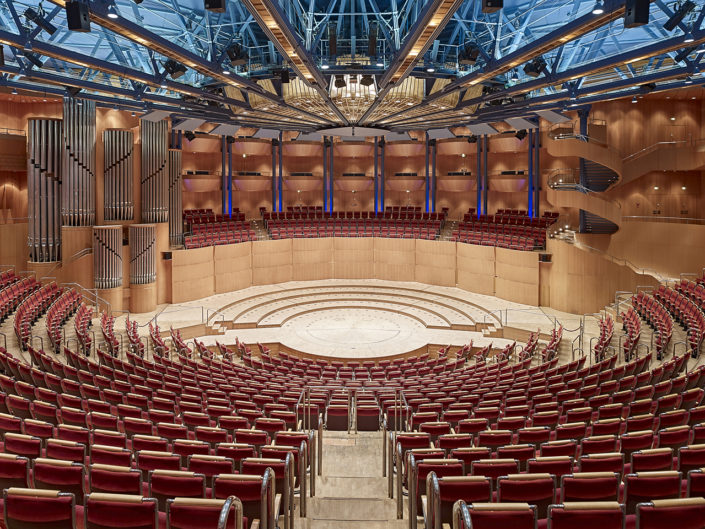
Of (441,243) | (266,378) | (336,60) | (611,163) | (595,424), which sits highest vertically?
(336,60)

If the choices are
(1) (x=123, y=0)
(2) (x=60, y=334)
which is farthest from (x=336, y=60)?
(2) (x=60, y=334)

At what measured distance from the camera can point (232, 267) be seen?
Result: 2178cm

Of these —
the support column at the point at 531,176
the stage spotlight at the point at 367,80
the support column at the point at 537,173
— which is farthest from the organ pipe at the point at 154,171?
the support column at the point at 537,173

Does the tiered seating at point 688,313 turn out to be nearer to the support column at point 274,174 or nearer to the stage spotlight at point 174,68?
the stage spotlight at point 174,68

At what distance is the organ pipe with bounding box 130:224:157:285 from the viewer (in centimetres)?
1819

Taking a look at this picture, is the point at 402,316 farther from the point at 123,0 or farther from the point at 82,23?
the point at 82,23

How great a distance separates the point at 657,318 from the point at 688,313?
66 centimetres

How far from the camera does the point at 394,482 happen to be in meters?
6.07

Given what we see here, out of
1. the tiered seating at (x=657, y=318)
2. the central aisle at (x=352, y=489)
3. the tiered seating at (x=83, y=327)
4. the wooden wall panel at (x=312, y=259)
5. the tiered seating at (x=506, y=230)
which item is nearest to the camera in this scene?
the central aisle at (x=352, y=489)

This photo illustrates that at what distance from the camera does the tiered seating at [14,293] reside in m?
13.2

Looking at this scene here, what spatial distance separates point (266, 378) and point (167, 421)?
3960mm

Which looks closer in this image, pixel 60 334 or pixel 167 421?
pixel 167 421

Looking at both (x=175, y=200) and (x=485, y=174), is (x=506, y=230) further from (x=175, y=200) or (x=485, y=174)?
(x=175, y=200)

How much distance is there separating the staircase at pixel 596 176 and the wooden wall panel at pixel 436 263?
542 cm
